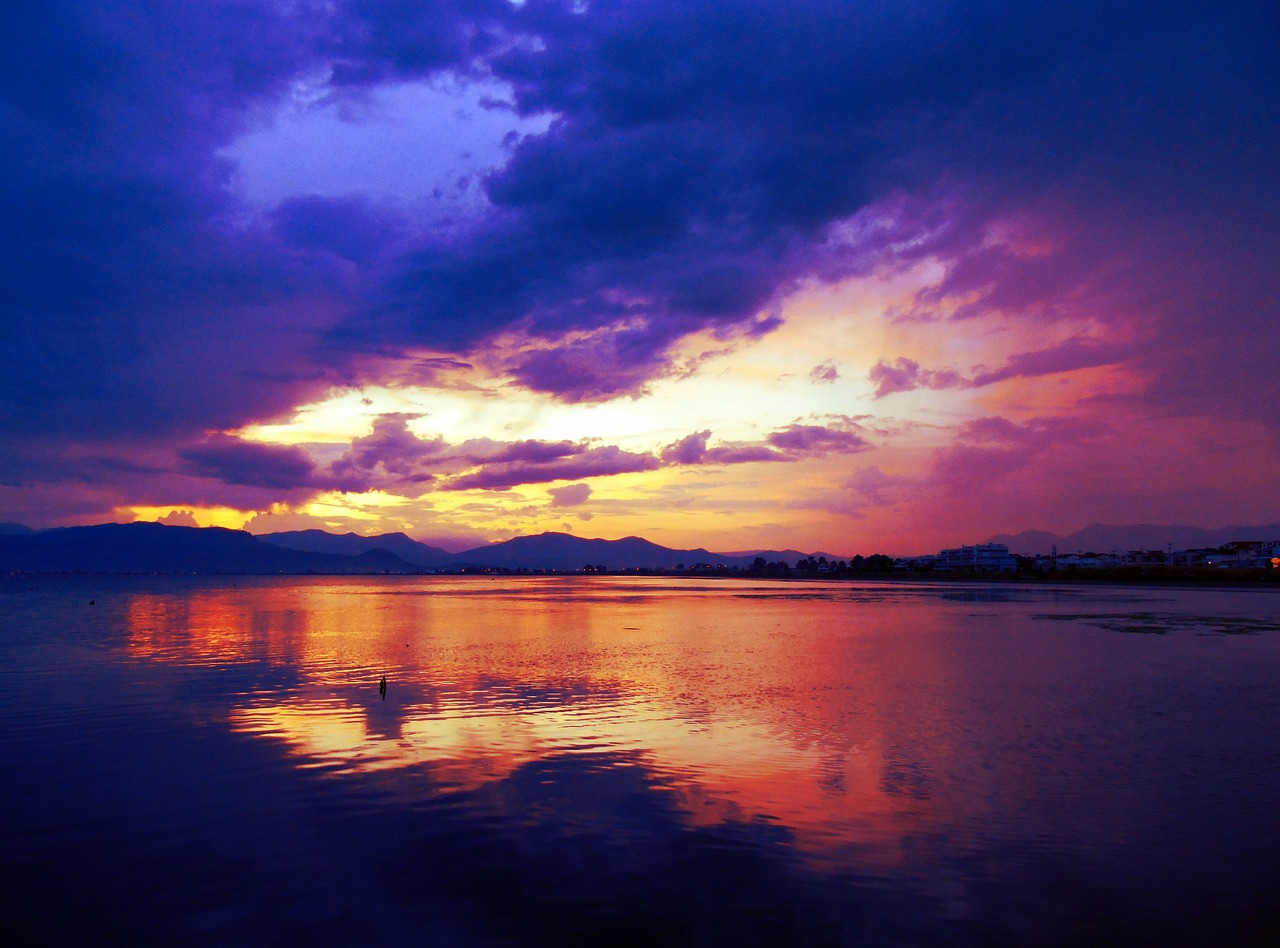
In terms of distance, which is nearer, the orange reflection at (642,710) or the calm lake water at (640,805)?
the calm lake water at (640,805)

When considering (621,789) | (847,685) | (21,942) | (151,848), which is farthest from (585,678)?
(21,942)

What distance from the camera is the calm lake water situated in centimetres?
973

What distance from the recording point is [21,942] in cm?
901

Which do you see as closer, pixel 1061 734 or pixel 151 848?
pixel 151 848

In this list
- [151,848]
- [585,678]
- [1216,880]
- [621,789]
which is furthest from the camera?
[585,678]

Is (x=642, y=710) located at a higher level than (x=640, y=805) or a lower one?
lower

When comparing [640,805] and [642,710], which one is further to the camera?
[642,710]

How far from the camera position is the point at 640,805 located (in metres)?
14.0

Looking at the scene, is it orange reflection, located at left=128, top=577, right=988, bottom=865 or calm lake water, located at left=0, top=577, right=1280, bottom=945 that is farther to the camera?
orange reflection, located at left=128, top=577, right=988, bottom=865

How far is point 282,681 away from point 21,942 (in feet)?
68.3

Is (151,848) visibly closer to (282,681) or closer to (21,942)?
(21,942)

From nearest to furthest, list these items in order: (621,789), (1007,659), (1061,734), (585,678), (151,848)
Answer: (151,848) < (621,789) < (1061,734) < (585,678) < (1007,659)

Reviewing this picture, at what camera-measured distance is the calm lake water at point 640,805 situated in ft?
31.9

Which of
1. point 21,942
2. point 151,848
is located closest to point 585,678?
point 151,848
